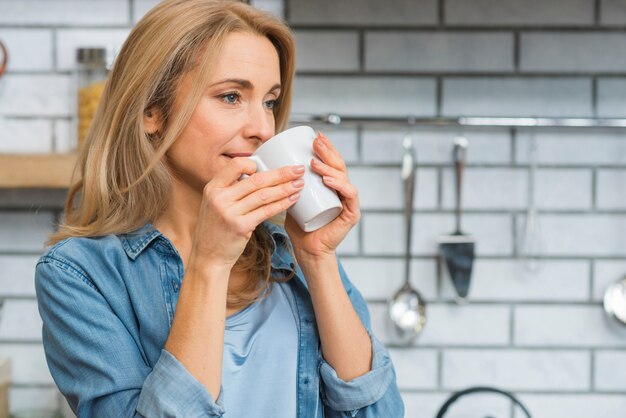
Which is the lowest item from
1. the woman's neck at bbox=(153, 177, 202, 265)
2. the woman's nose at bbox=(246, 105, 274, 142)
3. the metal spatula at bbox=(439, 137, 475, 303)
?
the metal spatula at bbox=(439, 137, 475, 303)

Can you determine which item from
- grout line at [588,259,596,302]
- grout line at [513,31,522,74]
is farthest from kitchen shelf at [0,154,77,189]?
grout line at [588,259,596,302]

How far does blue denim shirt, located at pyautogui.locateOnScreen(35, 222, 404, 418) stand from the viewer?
904 millimetres

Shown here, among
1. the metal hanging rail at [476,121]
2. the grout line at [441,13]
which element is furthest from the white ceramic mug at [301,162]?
the grout line at [441,13]

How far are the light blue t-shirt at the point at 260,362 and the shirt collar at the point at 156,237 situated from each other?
67 millimetres

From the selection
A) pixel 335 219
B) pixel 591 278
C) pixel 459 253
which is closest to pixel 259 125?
pixel 335 219

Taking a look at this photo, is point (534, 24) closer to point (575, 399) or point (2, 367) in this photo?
point (575, 399)

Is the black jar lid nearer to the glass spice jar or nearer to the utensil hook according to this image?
the glass spice jar

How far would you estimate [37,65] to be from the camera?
172 centimetres

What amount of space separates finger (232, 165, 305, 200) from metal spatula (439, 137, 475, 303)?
0.84m

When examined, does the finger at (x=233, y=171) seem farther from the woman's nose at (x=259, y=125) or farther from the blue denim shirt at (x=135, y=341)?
the blue denim shirt at (x=135, y=341)

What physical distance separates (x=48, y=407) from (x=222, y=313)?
1011mm

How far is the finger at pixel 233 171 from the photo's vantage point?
917 millimetres

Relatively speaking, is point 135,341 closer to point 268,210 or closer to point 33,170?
point 268,210

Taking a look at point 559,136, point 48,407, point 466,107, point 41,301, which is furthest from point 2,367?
point 559,136
